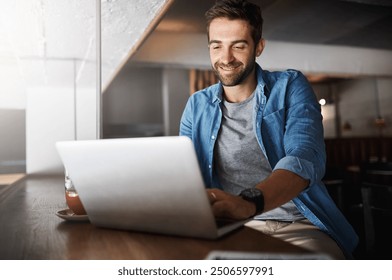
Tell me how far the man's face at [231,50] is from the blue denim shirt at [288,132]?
0.21ft

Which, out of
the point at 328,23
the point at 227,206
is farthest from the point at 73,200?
the point at 328,23

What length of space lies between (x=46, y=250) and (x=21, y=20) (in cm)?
164

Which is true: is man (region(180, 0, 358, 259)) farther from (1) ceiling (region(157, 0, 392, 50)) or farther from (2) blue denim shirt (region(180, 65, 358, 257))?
(1) ceiling (region(157, 0, 392, 50))

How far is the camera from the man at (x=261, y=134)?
3.65ft

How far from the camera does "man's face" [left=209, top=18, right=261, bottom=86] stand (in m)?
1.42

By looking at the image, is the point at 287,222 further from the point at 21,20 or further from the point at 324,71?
the point at 324,71

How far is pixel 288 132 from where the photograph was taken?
124 centimetres

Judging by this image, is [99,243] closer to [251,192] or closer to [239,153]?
[251,192]

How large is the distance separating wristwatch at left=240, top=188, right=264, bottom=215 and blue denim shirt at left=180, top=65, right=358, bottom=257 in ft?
0.51

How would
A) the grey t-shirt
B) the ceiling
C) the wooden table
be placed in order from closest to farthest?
the wooden table
the grey t-shirt
the ceiling

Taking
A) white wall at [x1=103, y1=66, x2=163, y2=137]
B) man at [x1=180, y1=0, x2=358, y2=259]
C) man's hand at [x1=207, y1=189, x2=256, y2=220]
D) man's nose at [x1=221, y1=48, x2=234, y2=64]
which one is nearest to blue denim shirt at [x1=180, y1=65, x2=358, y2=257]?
man at [x1=180, y1=0, x2=358, y2=259]

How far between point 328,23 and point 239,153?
3.16m
